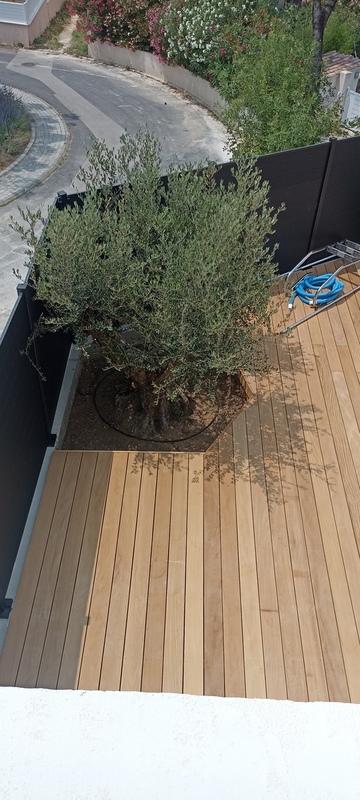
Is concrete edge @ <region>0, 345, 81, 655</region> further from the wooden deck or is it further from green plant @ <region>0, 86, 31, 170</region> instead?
green plant @ <region>0, 86, 31, 170</region>

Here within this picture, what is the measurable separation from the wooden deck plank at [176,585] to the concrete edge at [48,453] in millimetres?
1031

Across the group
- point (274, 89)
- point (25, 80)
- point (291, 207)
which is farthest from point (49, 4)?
point (291, 207)

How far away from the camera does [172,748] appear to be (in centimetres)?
299

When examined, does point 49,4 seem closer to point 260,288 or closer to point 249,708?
point 260,288

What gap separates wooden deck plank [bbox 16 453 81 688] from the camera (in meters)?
3.67

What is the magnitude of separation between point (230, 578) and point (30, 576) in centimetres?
137

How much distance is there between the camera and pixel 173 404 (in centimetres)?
546

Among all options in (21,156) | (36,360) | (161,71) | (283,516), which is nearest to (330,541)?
(283,516)

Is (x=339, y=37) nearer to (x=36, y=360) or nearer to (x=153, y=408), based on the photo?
(x=153, y=408)

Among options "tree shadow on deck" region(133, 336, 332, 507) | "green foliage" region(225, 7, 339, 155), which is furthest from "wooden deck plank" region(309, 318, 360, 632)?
"green foliage" region(225, 7, 339, 155)

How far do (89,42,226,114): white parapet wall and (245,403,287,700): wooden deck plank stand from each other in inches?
460

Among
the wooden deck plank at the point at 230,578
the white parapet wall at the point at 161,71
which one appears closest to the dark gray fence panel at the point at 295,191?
the wooden deck plank at the point at 230,578

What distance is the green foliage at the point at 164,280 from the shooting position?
4109 millimetres

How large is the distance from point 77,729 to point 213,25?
15192 mm
